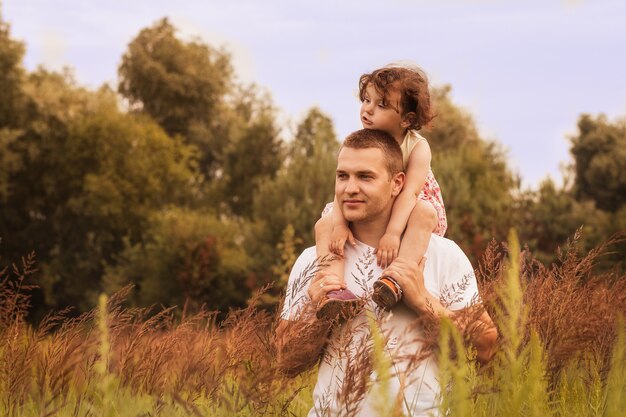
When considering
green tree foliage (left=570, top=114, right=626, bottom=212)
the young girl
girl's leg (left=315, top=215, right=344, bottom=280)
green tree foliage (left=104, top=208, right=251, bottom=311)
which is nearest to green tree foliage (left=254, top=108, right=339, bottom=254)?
green tree foliage (left=104, top=208, right=251, bottom=311)

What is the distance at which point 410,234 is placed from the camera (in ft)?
12.7

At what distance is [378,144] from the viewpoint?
3873 mm

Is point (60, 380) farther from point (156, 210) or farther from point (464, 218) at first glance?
point (156, 210)

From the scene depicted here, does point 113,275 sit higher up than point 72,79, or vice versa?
point 72,79

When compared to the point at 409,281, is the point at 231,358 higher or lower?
lower

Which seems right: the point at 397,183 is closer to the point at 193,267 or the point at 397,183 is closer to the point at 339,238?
the point at 339,238

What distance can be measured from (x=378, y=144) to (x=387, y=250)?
0.48 metres

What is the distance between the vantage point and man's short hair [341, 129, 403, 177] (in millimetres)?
3850

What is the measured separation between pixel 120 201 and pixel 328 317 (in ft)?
120

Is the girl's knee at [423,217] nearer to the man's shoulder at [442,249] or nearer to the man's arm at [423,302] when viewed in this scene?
the man's shoulder at [442,249]

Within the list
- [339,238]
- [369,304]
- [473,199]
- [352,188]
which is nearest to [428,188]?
[339,238]

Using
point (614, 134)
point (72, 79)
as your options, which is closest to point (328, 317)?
point (614, 134)

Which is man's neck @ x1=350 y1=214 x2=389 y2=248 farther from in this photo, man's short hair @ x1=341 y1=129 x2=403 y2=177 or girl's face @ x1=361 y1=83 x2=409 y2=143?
girl's face @ x1=361 y1=83 x2=409 y2=143

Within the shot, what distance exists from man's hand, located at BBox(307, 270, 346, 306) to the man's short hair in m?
0.61
